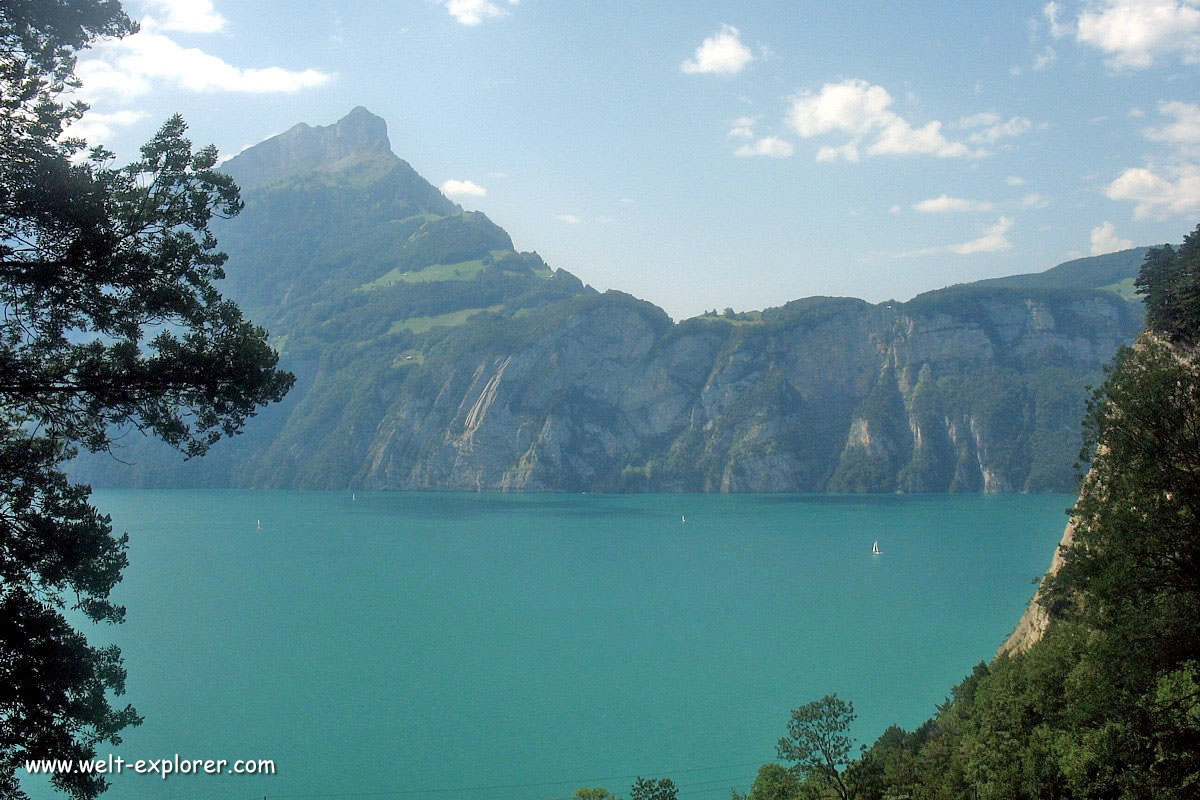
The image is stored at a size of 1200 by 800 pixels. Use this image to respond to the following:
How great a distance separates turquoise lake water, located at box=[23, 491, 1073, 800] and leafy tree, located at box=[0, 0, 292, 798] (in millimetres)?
23921

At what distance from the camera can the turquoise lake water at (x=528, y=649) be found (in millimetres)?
33688

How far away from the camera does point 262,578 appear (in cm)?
7894

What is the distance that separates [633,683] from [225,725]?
1998cm

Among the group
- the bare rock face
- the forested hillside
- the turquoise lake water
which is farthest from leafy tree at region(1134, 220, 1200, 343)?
the turquoise lake water

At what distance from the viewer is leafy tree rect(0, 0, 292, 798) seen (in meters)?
9.09

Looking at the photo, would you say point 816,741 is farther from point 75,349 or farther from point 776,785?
point 75,349

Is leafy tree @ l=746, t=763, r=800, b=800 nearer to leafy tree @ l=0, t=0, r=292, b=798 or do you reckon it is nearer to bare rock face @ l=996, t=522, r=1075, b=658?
bare rock face @ l=996, t=522, r=1075, b=658

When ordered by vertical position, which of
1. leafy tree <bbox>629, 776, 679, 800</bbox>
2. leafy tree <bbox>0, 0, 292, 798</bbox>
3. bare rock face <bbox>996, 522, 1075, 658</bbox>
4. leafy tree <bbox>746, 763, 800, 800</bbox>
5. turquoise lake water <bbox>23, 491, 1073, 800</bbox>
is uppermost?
leafy tree <bbox>0, 0, 292, 798</bbox>

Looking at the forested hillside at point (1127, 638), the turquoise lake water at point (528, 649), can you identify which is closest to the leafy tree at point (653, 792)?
the forested hillside at point (1127, 638)

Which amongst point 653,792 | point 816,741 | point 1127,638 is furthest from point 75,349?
point 816,741

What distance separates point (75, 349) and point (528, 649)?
45.4 meters

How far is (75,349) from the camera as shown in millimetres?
9797

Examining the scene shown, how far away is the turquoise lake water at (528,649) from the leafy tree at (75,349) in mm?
23921

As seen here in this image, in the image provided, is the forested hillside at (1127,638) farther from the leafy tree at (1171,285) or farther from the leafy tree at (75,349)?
the leafy tree at (75,349)
